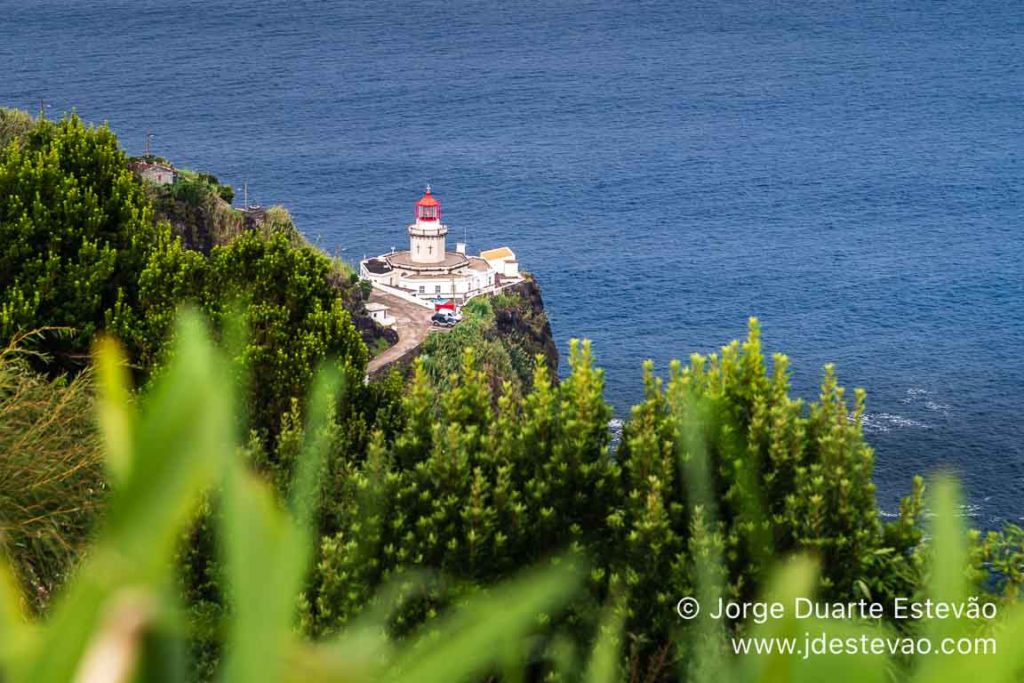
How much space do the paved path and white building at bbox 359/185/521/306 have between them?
6309 mm

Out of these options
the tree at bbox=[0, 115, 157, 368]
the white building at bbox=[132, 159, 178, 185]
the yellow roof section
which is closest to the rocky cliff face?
the yellow roof section

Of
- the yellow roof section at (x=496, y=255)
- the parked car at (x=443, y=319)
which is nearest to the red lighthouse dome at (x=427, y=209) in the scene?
the yellow roof section at (x=496, y=255)

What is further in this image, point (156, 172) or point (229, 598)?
point (156, 172)

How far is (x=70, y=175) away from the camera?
78.3ft

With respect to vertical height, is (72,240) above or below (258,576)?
above

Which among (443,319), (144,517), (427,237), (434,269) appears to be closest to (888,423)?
(434,269)

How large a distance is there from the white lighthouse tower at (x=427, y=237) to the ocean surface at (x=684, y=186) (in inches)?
440

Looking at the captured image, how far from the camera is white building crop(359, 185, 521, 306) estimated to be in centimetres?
8431

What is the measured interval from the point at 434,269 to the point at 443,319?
20.3 m

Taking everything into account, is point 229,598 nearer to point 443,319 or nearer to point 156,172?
point 156,172

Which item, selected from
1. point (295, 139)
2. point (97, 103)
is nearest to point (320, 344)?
point (295, 139)

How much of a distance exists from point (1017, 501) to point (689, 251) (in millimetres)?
47285

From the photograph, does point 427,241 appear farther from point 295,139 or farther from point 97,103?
A: point 97,103

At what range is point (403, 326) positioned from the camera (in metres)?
66.8
